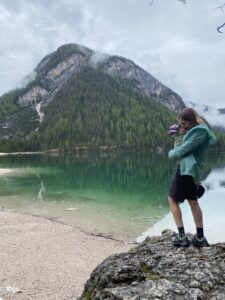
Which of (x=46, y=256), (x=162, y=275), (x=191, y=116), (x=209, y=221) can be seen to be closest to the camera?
(x=162, y=275)

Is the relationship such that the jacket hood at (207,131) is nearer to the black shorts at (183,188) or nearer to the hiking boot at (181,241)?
the black shorts at (183,188)

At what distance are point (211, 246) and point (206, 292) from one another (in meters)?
1.64

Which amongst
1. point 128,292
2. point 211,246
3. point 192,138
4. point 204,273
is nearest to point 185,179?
point 192,138

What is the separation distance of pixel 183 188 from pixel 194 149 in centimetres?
84

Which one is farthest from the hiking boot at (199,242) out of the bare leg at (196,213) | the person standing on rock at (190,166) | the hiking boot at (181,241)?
the bare leg at (196,213)

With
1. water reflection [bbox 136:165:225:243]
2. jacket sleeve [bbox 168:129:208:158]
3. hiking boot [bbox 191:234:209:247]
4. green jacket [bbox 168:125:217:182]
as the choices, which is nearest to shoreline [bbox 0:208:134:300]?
water reflection [bbox 136:165:225:243]

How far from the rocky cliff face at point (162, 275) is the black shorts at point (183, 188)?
1.04m

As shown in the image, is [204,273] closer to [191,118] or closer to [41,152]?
[191,118]

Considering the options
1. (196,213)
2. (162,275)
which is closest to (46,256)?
(196,213)

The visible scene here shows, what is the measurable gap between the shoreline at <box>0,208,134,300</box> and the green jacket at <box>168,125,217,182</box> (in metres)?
6.49

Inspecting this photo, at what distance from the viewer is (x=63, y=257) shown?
16.9 m

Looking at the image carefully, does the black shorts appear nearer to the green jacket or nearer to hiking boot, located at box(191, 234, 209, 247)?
the green jacket

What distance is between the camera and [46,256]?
1686cm

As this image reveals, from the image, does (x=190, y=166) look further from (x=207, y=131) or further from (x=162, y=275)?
(x=162, y=275)
